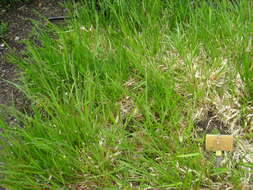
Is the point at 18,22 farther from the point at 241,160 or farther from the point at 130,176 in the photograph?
the point at 241,160

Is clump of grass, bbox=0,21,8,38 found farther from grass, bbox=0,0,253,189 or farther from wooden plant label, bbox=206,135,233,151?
wooden plant label, bbox=206,135,233,151

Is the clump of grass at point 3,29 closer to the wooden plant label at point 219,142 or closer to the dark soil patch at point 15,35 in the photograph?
the dark soil patch at point 15,35

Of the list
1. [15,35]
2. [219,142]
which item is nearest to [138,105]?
[219,142]

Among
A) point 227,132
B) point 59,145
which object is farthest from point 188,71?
point 59,145

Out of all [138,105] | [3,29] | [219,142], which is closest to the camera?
[219,142]

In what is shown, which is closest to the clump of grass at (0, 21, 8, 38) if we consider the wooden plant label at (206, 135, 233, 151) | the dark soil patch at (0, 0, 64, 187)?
the dark soil patch at (0, 0, 64, 187)

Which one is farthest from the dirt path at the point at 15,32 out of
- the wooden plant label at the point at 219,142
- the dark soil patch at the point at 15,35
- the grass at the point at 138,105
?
the wooden plant label at the point at 219,142

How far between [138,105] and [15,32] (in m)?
1.21

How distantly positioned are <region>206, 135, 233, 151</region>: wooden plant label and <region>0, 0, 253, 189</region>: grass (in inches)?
2.3

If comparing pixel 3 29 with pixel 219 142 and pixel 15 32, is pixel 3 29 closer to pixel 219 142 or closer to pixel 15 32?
pixel 15 32

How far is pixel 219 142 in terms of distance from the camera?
4.47ft

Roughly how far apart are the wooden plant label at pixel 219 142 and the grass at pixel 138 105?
→ 0.19 ft

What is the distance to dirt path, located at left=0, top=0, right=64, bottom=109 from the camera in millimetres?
1887

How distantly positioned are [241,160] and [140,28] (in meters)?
1.07
